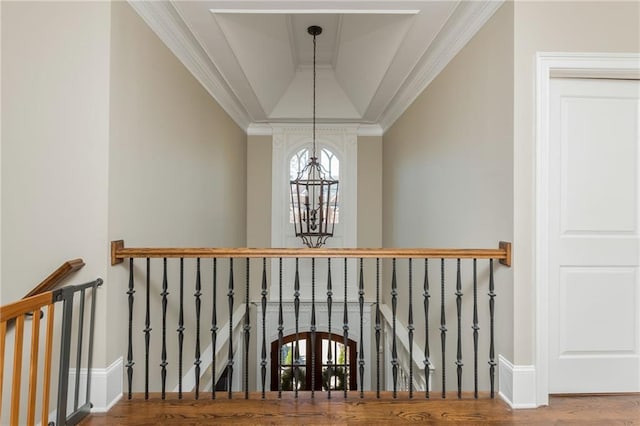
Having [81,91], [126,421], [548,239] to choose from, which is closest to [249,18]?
[81,91]

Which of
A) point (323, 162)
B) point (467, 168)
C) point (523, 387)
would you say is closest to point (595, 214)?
point (467, 168)

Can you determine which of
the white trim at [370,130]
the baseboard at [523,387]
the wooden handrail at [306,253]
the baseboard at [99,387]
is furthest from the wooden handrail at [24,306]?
the white trim at [370,130]

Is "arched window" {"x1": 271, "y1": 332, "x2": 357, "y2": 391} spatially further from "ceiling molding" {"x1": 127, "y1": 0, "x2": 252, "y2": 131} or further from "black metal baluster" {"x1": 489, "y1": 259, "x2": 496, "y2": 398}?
"ceiling molding" {"x1": 127, "y1": 0, "x2": 252, "y2": 131}

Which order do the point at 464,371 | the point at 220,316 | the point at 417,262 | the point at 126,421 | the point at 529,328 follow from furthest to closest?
the point at 220,316
the point at 417,262
the point at 464,371
the point at 529,328
the point at 126,421

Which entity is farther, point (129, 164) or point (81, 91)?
point (129, 164)

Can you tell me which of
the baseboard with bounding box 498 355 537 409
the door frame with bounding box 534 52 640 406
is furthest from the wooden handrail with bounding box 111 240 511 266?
the baseboard with bounding box 498 355 537 409

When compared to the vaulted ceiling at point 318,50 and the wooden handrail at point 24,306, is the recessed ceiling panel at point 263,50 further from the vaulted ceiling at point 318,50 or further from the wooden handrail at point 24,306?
the wooden handrail at point 24,306

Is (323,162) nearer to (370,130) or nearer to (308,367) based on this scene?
(370,130)

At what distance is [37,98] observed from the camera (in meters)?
1.97

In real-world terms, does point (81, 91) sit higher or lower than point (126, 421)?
higher

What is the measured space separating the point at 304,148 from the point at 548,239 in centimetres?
400

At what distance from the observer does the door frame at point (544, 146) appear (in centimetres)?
203

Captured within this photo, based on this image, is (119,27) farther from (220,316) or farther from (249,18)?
(220,316)

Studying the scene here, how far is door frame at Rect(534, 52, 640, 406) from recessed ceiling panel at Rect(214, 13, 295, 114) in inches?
81.9
